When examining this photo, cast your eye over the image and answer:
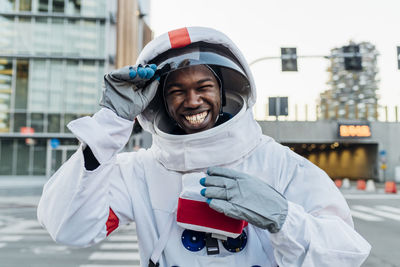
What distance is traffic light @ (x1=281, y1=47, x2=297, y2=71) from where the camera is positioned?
9164 mm

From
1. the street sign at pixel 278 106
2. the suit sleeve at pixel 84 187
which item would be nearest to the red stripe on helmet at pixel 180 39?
the suit sleeve at pixel 84 187

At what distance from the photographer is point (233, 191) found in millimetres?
1176

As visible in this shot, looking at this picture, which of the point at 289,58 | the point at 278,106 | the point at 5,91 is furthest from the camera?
the point at 5,91

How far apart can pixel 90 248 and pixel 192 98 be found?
5.35 m

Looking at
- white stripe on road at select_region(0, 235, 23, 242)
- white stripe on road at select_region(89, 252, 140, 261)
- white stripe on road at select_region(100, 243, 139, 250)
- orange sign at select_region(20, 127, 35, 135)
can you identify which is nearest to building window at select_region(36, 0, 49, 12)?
orange sign at select_region(20, 127, 35, 135)

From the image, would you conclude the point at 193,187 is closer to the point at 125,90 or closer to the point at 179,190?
the point at 179,190

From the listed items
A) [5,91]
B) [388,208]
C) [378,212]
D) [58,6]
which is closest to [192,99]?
[378,212]

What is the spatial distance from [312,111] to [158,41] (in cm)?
2354

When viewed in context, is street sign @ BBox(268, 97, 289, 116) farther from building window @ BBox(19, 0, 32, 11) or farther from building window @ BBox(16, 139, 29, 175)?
building window @ BBox(19, 0, 32, 11)

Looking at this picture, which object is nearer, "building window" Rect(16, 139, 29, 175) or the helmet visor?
the helmet visor

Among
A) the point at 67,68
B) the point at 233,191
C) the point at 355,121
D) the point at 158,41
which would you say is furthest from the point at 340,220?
the point at 355,121

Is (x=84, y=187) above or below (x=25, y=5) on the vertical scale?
below

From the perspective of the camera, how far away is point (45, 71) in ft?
68.9

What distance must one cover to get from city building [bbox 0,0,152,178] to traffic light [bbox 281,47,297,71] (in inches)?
571
